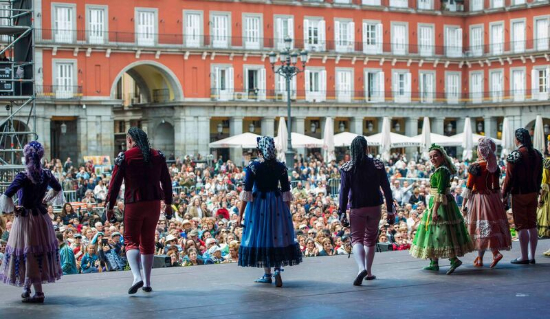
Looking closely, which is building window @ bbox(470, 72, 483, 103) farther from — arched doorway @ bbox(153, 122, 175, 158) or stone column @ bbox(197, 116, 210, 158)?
arched doorway @ bbox(153, 122, 175, 158)

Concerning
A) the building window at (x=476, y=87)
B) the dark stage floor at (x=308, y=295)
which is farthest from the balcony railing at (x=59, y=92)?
the dark stage floor at (x=308, y=295)

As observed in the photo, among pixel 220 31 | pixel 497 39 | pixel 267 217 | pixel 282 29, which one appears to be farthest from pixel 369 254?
pixel 497 39

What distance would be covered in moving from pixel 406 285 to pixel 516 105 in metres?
45.2

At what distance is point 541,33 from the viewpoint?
53.2 meters

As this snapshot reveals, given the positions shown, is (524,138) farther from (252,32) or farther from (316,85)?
(316,85)

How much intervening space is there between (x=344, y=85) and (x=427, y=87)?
5859 millimetres

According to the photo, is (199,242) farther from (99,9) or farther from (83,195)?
(99,9)

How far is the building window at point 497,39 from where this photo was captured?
54.8 metres

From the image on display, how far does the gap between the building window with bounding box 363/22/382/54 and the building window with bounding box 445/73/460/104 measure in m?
5.42

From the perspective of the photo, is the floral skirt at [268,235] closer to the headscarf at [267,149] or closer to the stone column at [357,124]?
the headscarf at [267,149]

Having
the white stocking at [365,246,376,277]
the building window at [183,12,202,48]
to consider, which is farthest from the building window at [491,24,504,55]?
the white stocking at [365,246,376,277]

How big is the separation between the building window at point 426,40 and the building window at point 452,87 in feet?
6.70

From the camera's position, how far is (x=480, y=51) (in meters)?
55.8

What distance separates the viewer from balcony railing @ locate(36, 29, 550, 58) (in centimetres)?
4506
